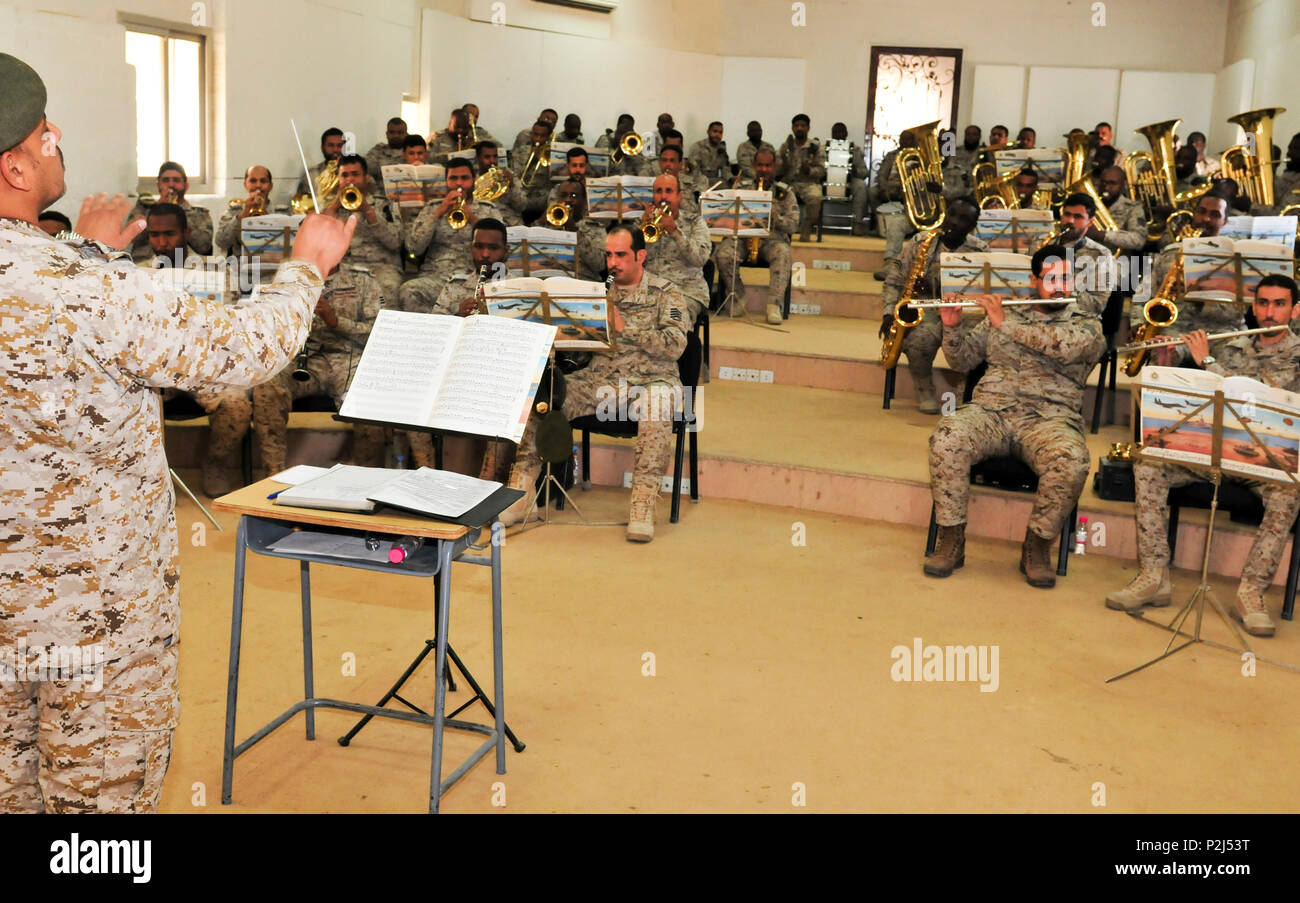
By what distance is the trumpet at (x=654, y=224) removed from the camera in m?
7.15

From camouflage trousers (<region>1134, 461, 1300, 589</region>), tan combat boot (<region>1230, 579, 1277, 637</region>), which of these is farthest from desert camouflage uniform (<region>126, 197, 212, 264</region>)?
tan combat boot (<region>1230, 579, 1277, 637</region>)

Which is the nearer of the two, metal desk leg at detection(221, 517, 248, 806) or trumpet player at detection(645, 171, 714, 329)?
metal desk leg at detection(221, 517, 248, 806)

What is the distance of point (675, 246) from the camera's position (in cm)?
746

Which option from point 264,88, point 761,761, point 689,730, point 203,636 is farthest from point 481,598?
point 264,88

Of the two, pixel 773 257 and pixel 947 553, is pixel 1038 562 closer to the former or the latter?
pixel 947 553

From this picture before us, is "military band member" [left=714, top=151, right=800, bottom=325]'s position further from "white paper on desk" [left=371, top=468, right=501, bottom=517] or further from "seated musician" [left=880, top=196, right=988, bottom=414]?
"white paper on desk" [left=371, top=468, right=501, bottom=517]

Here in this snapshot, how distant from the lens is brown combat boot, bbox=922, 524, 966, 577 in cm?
484

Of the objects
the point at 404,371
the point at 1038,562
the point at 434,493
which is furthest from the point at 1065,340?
the point at 434,493

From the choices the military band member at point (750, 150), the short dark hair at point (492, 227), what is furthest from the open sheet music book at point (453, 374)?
the military band member at point (750, 150)

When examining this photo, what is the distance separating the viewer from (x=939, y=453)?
4.89 meters

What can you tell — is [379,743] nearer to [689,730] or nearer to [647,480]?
[689,730]

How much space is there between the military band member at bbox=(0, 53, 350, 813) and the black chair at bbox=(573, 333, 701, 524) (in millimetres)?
3361

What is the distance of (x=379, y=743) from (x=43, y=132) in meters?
2.01

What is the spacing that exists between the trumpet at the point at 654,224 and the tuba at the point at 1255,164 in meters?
4.53
